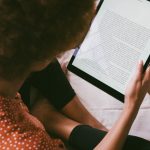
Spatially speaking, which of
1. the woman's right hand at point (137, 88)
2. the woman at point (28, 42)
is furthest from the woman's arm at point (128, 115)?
the woman at point (28, 42)

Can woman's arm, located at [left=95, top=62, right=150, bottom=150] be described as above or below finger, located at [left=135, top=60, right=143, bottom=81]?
below

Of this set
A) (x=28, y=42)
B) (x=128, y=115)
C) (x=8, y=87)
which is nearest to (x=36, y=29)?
(x=28, y=42)

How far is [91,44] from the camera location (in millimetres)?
1124

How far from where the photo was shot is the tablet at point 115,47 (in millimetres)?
1005

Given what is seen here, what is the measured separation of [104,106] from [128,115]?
0.29 metres

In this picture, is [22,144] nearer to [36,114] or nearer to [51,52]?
[51,52]

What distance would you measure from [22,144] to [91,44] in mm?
525

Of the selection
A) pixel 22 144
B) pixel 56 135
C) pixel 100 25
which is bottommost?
pixel 56 135

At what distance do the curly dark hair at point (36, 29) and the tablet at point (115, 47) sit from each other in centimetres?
33

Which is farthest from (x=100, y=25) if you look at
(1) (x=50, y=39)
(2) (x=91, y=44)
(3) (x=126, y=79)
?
(1) (x=50, y=39)

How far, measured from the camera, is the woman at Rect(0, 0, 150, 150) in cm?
62

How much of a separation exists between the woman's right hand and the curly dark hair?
0.85 feet

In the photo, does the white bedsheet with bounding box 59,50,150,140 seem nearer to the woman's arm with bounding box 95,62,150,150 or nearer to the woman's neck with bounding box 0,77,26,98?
the woman's arm with bounding box 95,62,150,150

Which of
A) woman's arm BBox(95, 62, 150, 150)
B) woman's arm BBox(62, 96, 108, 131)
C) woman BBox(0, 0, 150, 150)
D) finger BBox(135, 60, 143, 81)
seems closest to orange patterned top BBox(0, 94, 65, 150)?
woman BBox(0, 0, 150, 150)
